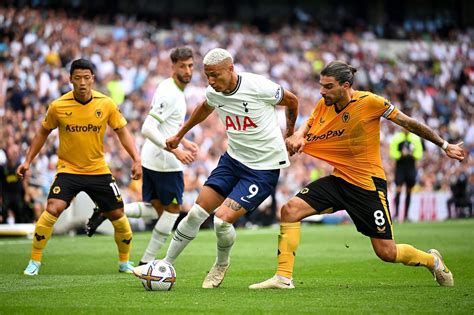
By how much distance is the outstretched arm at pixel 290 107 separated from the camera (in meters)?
10.1

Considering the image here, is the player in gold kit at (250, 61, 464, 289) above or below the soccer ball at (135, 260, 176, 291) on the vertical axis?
above

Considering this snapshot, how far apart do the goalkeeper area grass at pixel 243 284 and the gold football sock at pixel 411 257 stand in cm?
27

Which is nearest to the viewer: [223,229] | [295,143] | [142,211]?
[295,143]

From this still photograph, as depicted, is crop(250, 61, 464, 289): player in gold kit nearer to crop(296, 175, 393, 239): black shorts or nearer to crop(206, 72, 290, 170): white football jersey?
crop(296, 175, 393, 239): black shorts

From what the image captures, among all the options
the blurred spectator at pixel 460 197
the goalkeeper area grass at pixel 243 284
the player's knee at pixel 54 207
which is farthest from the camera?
the blurred spectator at pixel 460 197

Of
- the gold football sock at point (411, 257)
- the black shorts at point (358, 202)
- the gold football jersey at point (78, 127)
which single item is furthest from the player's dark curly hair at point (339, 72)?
the gold football jersey at point (78, 127)

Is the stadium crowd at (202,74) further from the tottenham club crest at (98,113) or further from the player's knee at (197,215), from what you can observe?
the player's knee at (197,215)

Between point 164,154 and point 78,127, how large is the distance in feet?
5.10

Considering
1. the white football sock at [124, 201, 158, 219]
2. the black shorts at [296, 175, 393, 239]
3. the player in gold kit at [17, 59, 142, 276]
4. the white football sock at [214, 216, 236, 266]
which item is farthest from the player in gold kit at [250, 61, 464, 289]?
the white football sock at [124, 201, 158, 219]

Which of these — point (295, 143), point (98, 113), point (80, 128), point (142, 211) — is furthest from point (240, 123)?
point (142, 211)

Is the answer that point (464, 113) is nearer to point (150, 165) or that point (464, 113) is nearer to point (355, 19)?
point (355, 19)

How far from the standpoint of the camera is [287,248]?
9.74m

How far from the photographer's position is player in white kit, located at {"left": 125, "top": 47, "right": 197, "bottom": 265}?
12.4m

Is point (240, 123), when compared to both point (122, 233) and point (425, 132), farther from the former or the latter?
point (122, 233)
